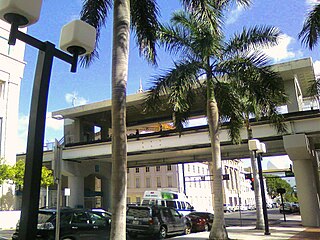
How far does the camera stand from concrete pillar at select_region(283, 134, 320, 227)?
68.7 ft

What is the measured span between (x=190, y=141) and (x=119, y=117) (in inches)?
635

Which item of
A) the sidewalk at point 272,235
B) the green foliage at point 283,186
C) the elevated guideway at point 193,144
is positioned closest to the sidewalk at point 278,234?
the sidewalk at point 272,235

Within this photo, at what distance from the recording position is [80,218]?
1230 cm

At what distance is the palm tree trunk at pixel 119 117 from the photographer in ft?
28.2

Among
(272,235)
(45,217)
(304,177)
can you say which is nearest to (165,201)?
(304,177)

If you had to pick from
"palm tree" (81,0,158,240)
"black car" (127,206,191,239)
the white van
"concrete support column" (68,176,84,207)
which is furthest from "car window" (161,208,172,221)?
"concrete support column" (68,176,84,207)

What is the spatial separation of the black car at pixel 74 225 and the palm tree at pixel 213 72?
4271mm

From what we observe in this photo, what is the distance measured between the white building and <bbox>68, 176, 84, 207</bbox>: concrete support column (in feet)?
17.3

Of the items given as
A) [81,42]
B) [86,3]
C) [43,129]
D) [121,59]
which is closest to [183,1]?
[86,3]

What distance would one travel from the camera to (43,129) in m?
3.78

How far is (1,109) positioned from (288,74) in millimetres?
25149

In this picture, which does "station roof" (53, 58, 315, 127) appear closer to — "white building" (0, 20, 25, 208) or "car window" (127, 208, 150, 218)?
"white building" (0, 20, 25, 208)

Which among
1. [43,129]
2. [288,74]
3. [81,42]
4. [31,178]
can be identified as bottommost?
[31,178]

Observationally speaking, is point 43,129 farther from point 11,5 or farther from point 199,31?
point 199,31
